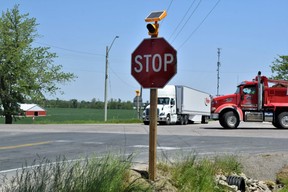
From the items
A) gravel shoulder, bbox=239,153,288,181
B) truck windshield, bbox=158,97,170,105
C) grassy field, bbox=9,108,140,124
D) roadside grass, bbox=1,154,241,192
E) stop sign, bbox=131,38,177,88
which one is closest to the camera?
roadside grass, bbox=1,154,241,192

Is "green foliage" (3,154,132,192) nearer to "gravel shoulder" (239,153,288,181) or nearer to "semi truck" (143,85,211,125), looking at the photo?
"gravel shoulder" (239,153,288,181)

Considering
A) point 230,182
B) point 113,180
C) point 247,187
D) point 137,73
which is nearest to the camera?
point 113,180

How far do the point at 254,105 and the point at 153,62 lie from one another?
22.8 meters

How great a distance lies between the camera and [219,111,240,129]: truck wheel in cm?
2867

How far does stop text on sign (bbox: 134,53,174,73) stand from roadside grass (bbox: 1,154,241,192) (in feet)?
4.79

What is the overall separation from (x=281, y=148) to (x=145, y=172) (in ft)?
32.9

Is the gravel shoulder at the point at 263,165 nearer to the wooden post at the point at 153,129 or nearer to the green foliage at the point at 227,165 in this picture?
the green foliage at the point at 227,165

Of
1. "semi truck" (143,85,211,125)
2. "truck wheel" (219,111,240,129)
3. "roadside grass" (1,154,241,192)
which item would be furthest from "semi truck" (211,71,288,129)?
"roadside grass" (1,154,241,192)

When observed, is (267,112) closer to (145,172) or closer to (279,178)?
(279,178)

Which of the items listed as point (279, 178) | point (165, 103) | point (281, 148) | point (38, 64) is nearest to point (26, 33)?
point (38, 64)

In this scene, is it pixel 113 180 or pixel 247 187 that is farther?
pixel 247 187

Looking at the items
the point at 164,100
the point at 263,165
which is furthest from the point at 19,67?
the point at 263,165

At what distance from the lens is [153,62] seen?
Result: 277 inches

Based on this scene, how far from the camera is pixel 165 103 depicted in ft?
126
